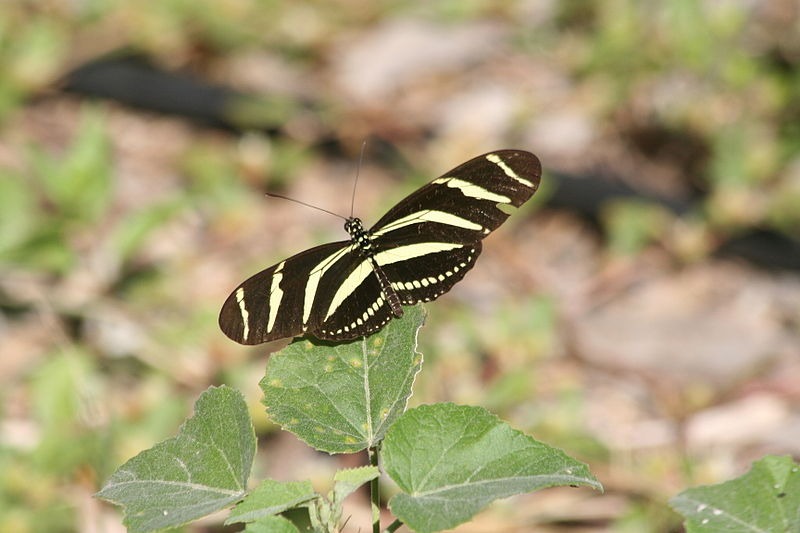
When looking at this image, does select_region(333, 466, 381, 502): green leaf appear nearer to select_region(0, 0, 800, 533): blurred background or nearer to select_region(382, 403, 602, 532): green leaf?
select_region(382, 403, 602, 532): green leaf

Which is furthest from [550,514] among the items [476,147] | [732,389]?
[476,147]

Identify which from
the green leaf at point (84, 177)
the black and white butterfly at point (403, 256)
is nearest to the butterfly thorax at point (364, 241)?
the black and white butterfly at point (403, 256)

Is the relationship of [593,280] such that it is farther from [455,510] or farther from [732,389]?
[455,510]

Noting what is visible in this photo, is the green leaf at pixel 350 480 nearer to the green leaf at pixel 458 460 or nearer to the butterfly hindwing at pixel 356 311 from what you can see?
the green leaf at pixel 458 460

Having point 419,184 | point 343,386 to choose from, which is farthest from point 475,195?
point 419,184

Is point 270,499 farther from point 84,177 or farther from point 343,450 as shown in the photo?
point 84,177
